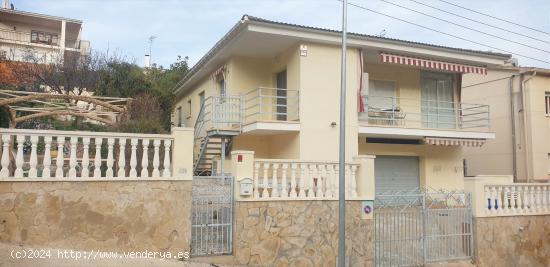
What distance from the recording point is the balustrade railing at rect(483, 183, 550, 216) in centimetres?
1141

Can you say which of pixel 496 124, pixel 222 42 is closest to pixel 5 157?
pixel 222 42

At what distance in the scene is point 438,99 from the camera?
18922 millimetres

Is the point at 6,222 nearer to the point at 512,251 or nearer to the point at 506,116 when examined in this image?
the point at 512,251

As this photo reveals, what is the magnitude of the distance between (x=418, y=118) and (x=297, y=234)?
35.8 ft

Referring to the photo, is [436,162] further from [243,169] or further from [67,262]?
[67,262]

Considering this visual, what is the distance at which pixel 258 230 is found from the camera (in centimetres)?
891

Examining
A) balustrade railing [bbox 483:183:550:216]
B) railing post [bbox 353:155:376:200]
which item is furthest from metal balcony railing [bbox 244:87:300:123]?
balustrade railing [bbox 483:183:550:216]

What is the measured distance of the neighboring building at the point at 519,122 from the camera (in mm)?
21562

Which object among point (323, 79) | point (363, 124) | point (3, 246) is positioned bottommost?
point (3, 246)

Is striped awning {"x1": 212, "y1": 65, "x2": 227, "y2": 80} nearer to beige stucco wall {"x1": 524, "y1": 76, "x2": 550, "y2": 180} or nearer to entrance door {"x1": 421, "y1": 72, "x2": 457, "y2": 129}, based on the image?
entrance door {"x1": 421, "y1": 72, "x2": 457, "y2": 129}

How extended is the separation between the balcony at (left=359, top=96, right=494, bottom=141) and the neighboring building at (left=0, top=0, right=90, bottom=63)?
27.1 m

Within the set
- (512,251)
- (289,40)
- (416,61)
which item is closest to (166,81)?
(289,40)

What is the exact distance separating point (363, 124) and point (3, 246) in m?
11.9

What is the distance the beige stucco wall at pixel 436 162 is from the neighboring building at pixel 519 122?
18.2 ft
